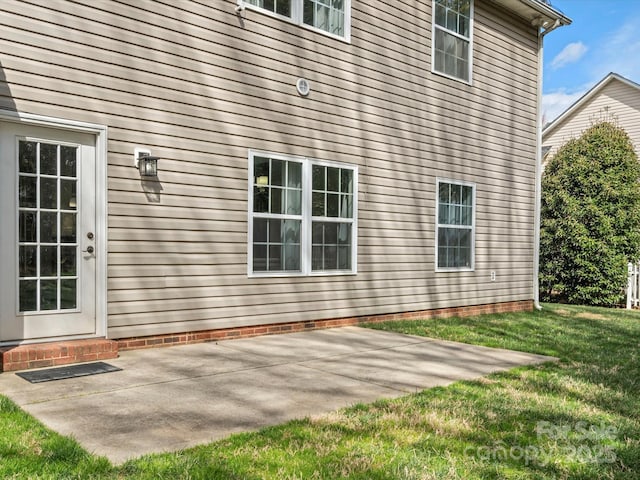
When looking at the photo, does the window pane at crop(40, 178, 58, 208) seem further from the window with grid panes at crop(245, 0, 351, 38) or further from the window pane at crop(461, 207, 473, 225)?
the window pane at crop(461, 207, 473, 225)

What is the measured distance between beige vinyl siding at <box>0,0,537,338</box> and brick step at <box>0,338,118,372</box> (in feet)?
1.15

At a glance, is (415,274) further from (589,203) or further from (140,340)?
(589,203)

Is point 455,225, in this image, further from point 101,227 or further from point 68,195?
point 68,195

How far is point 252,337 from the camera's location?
241 inches

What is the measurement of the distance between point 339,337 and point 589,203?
826 cm

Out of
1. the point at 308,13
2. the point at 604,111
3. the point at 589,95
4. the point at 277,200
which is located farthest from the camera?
the point at 589,95

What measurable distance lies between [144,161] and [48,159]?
81 centimetres

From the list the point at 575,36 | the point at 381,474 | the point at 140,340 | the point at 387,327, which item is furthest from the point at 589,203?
the point at 575,36

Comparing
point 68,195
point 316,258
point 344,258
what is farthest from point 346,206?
point 68,195

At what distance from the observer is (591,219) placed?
1216cm

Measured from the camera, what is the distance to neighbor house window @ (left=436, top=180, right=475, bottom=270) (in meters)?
8.55

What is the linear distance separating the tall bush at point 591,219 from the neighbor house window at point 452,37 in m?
4.97

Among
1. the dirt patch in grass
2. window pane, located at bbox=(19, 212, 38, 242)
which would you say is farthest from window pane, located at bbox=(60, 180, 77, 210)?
the dirt patch in grass

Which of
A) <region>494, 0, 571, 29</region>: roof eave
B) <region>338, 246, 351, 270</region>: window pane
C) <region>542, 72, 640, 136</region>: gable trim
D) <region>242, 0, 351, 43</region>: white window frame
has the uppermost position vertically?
<region>542, 72, 640, 136</region>: gable trim
